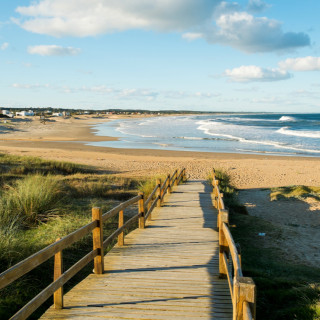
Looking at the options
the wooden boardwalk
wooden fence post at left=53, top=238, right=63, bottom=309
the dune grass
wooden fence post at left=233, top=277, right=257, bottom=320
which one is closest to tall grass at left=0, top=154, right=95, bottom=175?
the dune grass

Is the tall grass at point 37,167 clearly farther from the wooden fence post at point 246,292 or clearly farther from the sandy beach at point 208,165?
the wooden fence post at point 246,292

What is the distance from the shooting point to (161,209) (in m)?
10.5

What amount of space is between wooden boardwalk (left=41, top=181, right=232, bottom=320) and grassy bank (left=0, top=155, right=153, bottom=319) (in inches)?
40.5

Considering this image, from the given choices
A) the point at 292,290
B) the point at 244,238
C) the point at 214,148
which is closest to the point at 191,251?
the point at 292,290

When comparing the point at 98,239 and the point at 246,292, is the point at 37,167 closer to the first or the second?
the point at 98,239

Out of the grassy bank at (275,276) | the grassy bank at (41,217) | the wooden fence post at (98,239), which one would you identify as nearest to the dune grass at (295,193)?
the grassy bank at (275,276)

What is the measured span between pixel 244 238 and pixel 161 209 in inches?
102

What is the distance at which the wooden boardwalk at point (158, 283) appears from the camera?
399 centimetres

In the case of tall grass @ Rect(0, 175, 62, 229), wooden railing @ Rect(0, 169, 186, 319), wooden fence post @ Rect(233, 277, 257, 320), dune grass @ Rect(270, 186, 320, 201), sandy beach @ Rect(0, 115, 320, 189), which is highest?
wooden fence post @ Rect(233, 277, 257, 320)

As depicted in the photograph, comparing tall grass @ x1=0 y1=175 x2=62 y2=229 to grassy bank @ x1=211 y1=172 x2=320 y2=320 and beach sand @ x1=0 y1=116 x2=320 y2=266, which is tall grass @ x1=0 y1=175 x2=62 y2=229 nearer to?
grassy bank @ x1=211 y1=172 x2=320 y2=320

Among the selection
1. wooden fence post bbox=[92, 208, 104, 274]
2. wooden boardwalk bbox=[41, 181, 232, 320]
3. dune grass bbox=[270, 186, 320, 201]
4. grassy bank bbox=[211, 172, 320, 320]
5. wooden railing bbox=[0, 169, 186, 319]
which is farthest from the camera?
dune grass bbox=[270, 186, 320, 201]

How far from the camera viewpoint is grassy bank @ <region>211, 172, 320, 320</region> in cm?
489

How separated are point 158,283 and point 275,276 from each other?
3101mm

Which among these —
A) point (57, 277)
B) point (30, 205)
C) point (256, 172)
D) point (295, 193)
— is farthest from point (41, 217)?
point (256, 172)
